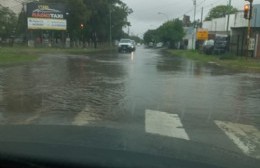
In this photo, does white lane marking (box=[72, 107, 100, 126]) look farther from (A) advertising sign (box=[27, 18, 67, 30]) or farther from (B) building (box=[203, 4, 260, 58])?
(A) advertising sign (box=[27, 18, 67, 30])

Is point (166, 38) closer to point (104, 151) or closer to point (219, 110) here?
point (219, 110)

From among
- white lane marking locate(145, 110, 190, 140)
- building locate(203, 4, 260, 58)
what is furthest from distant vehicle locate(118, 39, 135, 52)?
white lane marking locate(145, 110, 190, 140)

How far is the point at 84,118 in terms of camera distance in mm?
9766

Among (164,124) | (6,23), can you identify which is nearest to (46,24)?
(6,23)

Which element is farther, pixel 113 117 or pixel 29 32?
pixel 29 32

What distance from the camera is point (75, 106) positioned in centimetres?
1149

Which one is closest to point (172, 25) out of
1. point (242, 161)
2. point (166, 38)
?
point (166, 38)

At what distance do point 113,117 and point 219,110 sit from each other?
2.87 m

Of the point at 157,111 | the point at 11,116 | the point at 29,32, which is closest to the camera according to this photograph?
the point at 11,116

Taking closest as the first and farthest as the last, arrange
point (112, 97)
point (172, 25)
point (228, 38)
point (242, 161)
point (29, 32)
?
point (242, 161) → point (112, 97) → point (228, 38) → point (29, 32) → point (172, 25)

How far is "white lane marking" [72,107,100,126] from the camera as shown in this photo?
9250 millimetres

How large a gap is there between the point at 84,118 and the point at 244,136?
122 inches

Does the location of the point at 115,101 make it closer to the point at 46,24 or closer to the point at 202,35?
the point at 46,24

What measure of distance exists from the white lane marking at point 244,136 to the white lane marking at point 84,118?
2.41 metres
